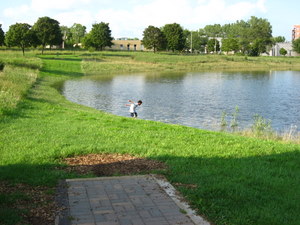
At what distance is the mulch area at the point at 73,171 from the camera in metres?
5.27

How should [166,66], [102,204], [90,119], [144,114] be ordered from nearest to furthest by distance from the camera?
1. [102,204]
2. [90,119]
3. [144,114]
4. [166,66]

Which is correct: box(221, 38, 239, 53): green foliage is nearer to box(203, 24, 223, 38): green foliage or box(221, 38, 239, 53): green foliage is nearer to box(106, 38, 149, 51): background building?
box(106, 38, 149, 51): background building

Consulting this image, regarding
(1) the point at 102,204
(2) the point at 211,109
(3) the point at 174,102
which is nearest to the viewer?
(1) the point at 102,204

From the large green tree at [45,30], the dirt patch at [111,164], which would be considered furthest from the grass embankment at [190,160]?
the large green tree at [45,30]

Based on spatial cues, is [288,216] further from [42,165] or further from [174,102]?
[174,102]

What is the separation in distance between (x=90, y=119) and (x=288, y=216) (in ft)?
31.1

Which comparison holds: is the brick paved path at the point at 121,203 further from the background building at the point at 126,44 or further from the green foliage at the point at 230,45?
the background building at the point at 126,44

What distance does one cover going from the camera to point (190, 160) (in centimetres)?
794

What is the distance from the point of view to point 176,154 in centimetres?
850

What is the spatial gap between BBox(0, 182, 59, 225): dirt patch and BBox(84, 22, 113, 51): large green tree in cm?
8124

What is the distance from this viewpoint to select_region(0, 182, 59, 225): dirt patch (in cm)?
513

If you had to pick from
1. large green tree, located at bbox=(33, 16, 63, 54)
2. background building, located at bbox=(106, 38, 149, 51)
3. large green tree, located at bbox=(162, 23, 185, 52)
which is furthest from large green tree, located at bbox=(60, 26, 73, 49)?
large green tree, located at bbox=(162, 23, 185, 52)

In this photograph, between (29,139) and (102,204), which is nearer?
(102,204)

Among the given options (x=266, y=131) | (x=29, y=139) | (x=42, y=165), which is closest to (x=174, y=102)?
(x=266, y=131)
